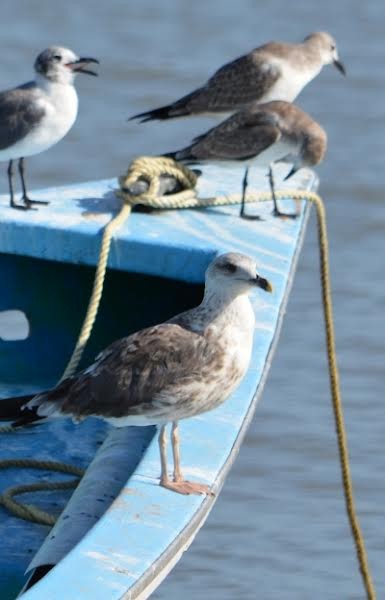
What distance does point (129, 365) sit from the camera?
541cm

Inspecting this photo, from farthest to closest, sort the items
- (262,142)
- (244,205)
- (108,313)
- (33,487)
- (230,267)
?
(262,142) < (244,205) < (108,313) < (33,487) < (230,267)

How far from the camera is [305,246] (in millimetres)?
10609

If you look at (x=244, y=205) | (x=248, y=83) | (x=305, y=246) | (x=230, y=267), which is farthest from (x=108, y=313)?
(x=305, y=246)

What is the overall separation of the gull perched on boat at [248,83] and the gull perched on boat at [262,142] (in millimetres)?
1004

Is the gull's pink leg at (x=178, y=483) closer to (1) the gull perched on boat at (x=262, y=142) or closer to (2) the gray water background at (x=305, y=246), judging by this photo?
(2) the gray water background at (x=305, y=246)

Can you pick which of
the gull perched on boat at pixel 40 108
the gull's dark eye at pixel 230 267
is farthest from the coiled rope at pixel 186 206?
the gull's dark eye at pixel 230 267

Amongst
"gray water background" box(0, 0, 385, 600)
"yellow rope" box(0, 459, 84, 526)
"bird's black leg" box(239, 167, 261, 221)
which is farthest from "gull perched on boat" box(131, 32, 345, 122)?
"yellow rope" box(0, 459, 84, 526)

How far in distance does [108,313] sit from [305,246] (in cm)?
331

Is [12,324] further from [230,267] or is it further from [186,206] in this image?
[230,267]

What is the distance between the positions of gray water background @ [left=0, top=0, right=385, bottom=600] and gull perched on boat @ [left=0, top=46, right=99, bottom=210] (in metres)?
1.57

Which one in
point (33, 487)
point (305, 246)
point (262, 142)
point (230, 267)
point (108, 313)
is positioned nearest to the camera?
point (230, 267)

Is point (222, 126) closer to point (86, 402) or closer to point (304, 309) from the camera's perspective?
point (304, 309)

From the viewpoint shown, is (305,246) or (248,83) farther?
(305,246)

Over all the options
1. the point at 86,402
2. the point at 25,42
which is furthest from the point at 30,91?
the point at 25,42
